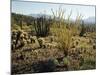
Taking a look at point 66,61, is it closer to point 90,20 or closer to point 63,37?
point 63,37

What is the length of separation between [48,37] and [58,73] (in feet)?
1.39

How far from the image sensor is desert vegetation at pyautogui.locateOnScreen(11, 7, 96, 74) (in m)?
2.20

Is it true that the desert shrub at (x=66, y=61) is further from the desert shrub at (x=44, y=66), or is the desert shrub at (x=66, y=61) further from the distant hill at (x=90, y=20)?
the distant hill at (x=90, y=20)

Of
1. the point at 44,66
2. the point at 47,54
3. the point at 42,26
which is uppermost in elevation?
the point at 42,26

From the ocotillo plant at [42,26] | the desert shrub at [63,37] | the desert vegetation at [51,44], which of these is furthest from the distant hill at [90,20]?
the ocotillo plant at [42,26]

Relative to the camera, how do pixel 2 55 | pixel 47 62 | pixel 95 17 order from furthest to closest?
1. pixel 95 17
2. pixel 47 62
3. pixel 2 55

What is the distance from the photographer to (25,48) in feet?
7.30

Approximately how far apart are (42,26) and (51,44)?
0.22m

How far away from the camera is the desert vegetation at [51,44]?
220 centimetres

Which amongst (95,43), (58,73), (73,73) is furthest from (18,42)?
(95,43)

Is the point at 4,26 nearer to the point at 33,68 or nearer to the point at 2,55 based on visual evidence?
the point at 2,55

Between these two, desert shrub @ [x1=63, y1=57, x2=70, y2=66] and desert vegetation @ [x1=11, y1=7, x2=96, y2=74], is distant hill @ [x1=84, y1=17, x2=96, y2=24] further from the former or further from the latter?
desert shrub @ [x1=63, y1=57, x2=70, y2=66]

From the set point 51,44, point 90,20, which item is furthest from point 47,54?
point 90,20

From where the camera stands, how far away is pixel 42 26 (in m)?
2.29
